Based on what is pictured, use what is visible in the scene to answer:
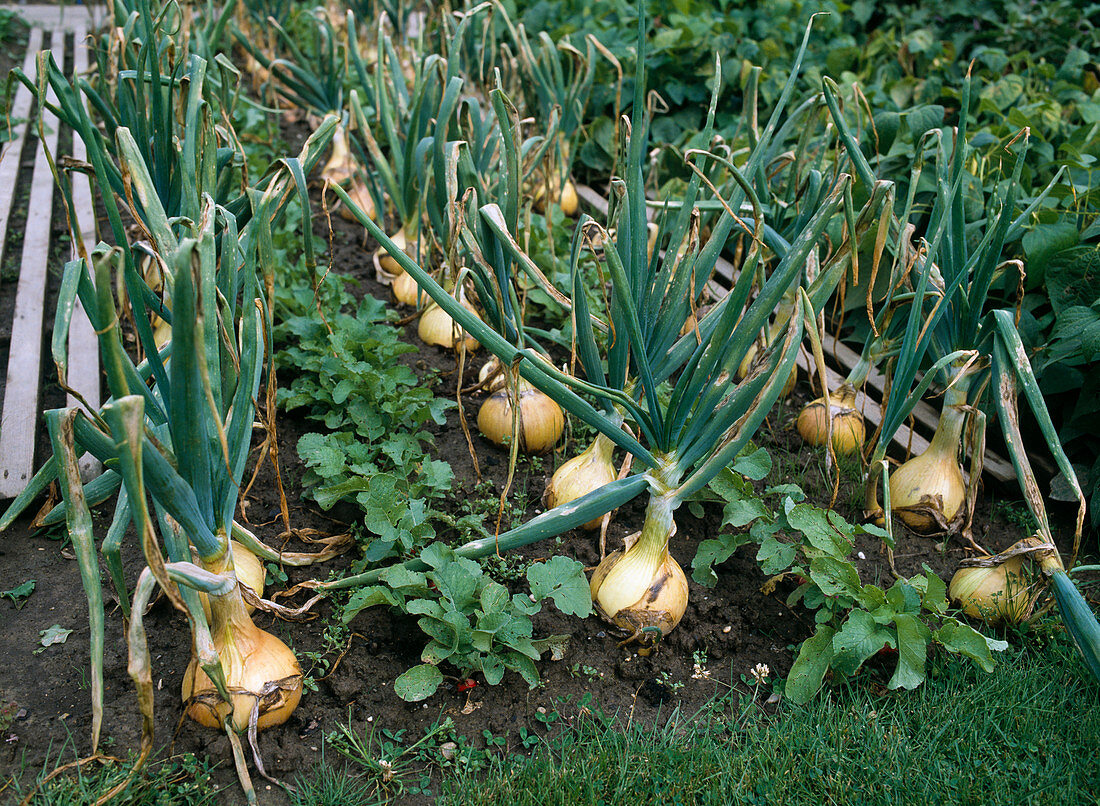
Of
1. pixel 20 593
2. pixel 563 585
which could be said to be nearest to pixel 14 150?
pixel 20 593

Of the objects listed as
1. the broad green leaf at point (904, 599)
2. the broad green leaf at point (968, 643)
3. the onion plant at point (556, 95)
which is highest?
the onion plant at point (556, 95)

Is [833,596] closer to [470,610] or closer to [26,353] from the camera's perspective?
[470,610]

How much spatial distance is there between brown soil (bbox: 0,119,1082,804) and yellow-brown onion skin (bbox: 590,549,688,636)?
58mm

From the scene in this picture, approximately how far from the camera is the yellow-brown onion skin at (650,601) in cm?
166

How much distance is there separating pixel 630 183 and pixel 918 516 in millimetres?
1052

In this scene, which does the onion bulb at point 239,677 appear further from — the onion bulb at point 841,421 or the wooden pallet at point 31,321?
the onion bulb at point 841,421

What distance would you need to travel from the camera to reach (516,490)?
206 cm

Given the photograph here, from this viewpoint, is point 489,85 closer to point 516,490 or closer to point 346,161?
point 346,161

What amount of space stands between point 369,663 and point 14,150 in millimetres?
2900

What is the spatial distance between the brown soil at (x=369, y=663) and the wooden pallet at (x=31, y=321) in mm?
185

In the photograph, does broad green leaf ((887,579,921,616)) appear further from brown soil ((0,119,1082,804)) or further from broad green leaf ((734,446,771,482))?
broad green leaf ((734,446,771,482))

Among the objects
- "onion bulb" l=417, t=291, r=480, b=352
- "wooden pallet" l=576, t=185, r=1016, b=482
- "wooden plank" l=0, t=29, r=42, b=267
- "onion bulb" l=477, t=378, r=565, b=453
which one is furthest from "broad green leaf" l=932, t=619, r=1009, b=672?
"wooden plank" l=0, t=29, r=42, b=267

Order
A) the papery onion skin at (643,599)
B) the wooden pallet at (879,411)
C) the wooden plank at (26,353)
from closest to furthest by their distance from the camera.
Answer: the papery onion skin at (643,599), the wooden plank at (26,353), the wooden pallet at (879,411)

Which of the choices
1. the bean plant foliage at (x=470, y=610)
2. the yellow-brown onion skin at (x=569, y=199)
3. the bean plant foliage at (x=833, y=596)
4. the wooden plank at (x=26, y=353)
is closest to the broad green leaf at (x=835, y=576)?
the bean plant foliage at (x=833, y=596)
